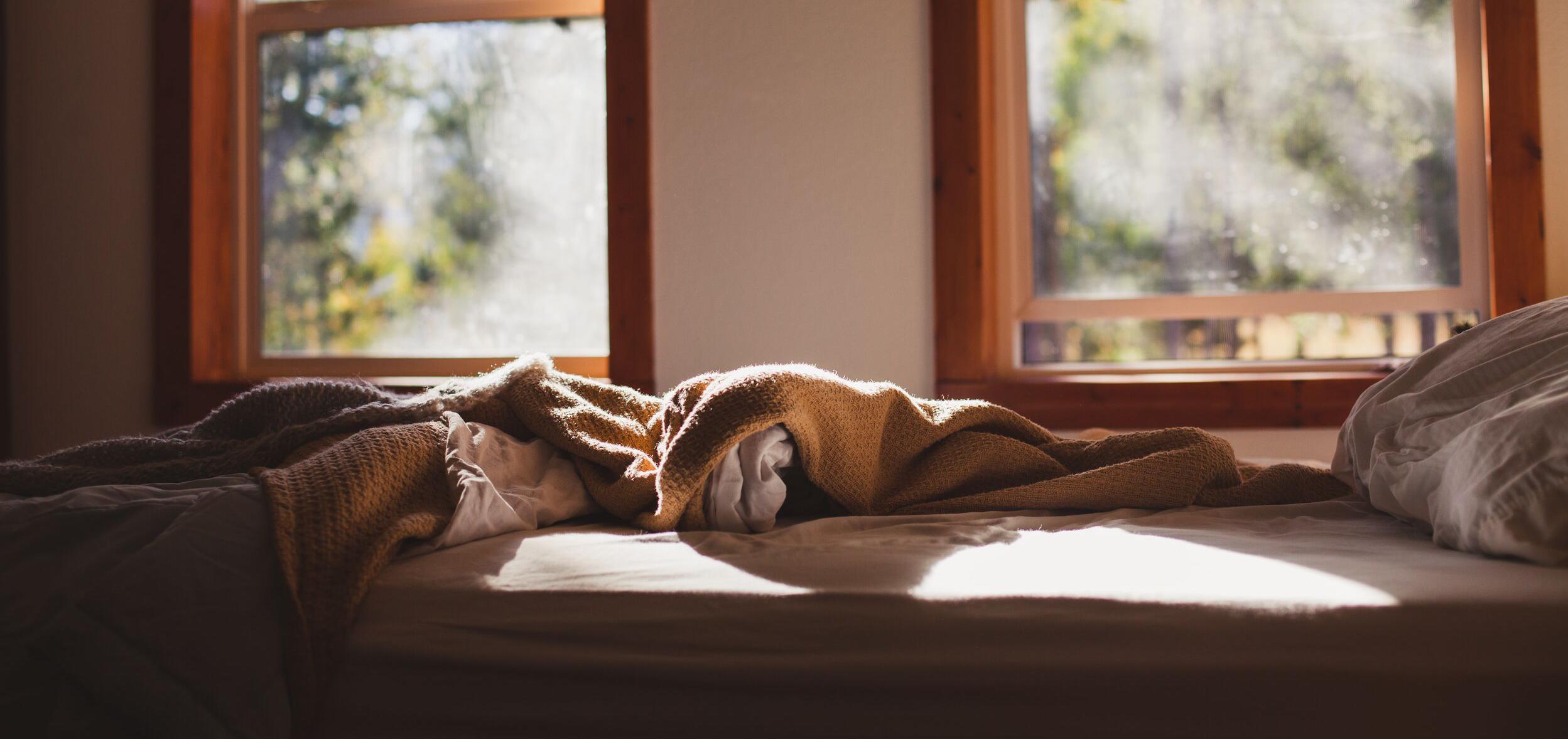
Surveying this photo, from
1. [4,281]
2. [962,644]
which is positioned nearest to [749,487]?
[962,644]

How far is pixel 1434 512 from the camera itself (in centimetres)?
95

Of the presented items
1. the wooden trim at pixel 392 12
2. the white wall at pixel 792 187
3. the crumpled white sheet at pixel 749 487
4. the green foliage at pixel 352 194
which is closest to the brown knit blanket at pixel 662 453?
the crumpled white sheet at pixel 749 487

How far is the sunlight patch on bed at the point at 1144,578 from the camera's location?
0.78m

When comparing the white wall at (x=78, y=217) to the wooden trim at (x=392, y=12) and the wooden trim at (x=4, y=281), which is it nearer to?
the wooden trim at (x=4, y=281)

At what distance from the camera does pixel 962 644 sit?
79 centimetres

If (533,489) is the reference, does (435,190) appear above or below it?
above

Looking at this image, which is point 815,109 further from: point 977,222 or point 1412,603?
point 1412,603

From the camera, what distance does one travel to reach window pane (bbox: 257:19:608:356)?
9.62ft

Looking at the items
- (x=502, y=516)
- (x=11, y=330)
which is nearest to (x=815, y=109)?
(x=502, y=516)

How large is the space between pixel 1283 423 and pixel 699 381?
1.90 metres

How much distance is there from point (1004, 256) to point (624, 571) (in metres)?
2.03

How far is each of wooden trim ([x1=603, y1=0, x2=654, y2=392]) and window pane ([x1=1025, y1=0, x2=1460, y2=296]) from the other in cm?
110

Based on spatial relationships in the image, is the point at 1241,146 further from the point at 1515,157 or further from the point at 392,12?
the point at 392,12

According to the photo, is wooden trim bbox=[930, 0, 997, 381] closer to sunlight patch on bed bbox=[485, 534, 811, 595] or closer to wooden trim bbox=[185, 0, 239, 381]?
sunlight patch on bed bbox=[485, 534, 811, 595]
